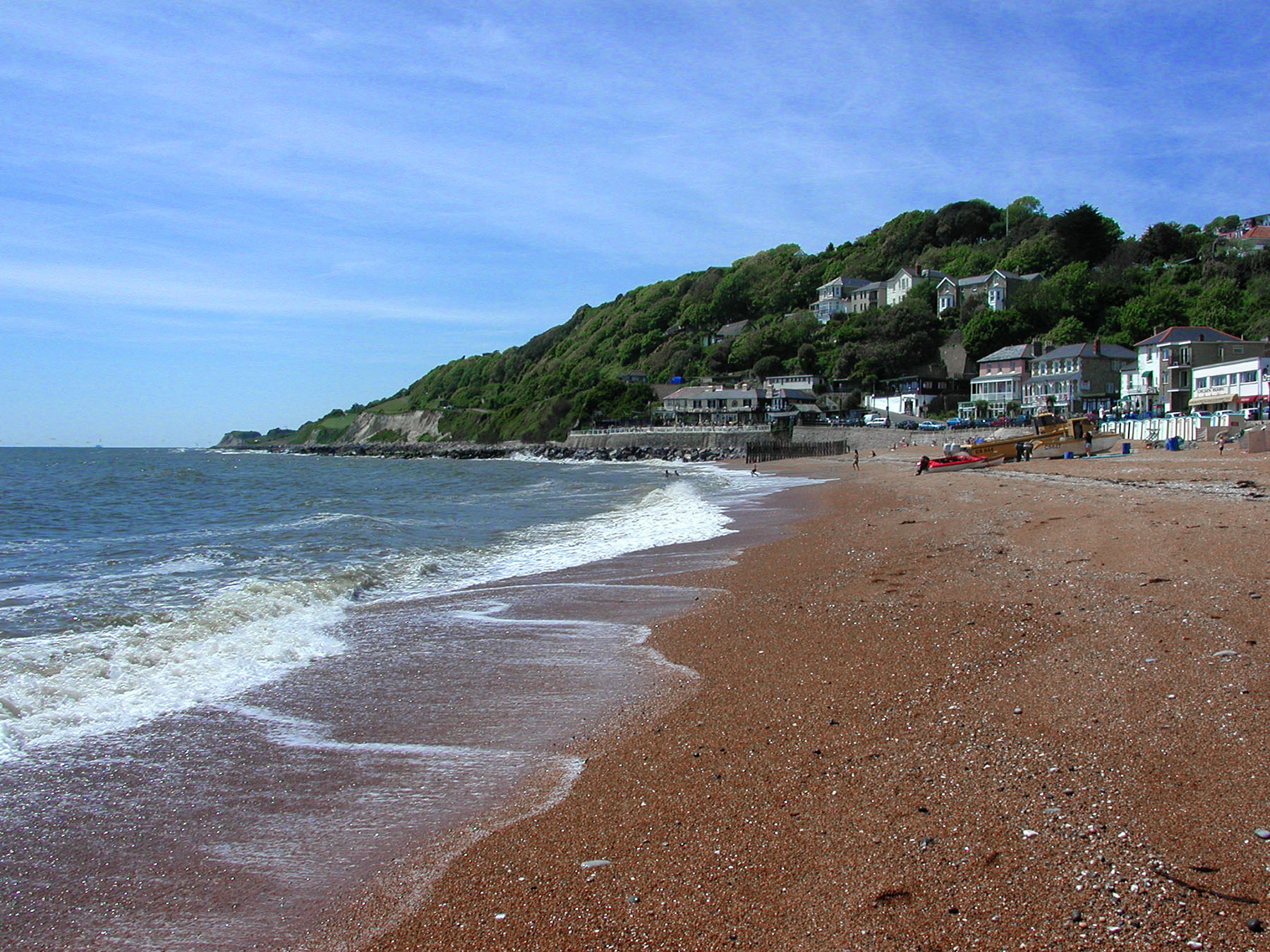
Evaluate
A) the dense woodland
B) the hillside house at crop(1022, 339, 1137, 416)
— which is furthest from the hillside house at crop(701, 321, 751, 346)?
the hillside house at crop(1022, 339, 1137, 416)

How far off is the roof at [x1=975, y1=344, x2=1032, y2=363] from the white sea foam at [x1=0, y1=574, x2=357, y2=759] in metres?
71.2

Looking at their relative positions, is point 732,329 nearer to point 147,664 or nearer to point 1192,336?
point 1192,336

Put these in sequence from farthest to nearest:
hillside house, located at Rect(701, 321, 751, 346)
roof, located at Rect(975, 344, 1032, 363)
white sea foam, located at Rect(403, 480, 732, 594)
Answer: hillside house, located at Rect(701, 321, 751, 346) < roof, located at Rect(975, 344, 1032, 363) < white sea foam, located at Rect(403, 480, 732, 594)

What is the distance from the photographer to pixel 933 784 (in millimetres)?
4672

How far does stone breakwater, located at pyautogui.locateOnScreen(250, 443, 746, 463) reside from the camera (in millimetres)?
69438

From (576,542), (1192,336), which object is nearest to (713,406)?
(1192,336)

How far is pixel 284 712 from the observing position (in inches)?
277

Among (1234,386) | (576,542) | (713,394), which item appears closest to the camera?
(576,542)

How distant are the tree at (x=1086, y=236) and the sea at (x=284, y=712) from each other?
332 ft

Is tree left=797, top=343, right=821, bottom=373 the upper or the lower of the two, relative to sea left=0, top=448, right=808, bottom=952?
upper

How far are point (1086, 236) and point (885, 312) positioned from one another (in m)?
32.2

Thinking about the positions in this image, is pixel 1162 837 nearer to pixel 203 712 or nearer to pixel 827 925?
pixel 827 925

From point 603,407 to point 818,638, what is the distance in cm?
9336

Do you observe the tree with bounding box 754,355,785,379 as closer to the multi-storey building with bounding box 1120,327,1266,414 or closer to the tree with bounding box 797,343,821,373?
the tree with bounding box 797,343,821,373
